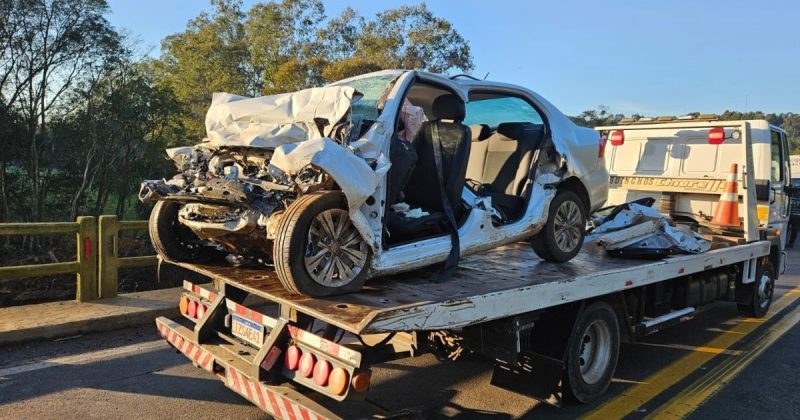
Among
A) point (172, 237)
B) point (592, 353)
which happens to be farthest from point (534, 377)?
point (172, 237)

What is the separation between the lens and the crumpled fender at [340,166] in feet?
10.8

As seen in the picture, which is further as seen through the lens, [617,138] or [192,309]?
[617,138]

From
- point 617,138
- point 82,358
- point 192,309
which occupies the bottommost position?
point 82,358

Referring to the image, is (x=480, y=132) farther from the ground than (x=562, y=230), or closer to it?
farther from the ground

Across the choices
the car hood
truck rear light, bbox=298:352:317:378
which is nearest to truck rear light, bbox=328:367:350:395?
truck rear light, bbox=298:352:317:378

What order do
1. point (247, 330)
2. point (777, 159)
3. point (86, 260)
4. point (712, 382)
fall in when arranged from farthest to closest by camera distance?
point (777, 159) → point (86, 260) → point (712, 382) → point (247, 330)

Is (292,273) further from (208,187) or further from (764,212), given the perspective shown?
(764,212)

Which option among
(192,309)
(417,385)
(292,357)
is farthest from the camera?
(417,385)

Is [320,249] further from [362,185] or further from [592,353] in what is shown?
[592,353]

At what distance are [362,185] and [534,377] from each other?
1958 millimetres

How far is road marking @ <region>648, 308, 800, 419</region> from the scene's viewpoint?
4336mm

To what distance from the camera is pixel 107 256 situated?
22.0 feet

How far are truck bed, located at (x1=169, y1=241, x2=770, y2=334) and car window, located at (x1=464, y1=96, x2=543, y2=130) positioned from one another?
1291 millimetres

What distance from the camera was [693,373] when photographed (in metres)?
5.21
